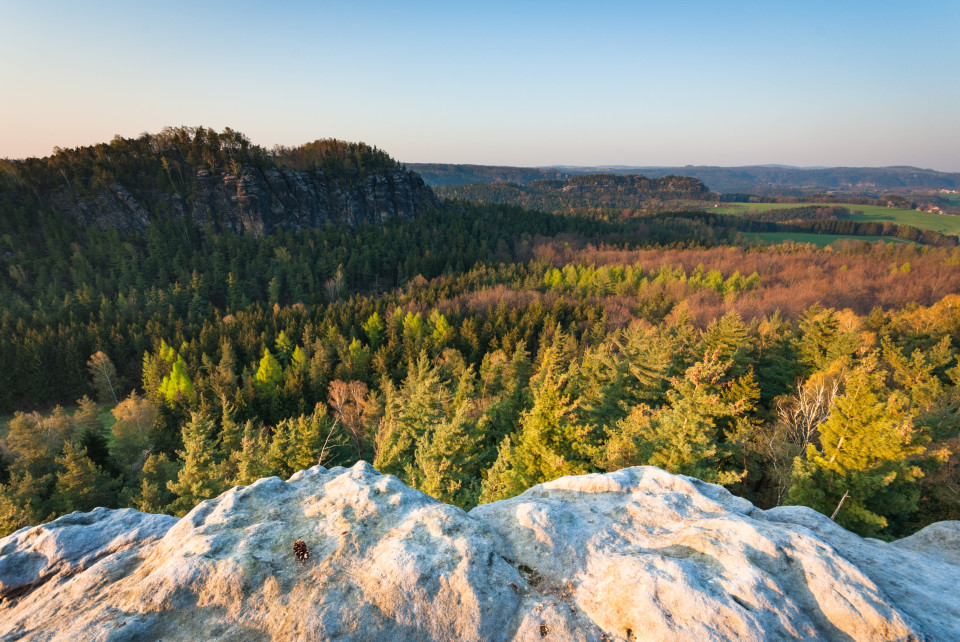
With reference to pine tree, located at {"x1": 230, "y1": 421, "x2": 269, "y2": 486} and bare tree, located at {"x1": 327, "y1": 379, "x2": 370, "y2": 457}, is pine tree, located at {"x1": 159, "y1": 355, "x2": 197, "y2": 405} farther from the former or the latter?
pine tree, located at {"x1": 230, "y1": 421, "x2": 269, "y2": 486}

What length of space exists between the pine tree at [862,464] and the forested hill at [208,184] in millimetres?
116451

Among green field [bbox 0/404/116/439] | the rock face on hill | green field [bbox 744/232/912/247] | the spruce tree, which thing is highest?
the rock face on hill

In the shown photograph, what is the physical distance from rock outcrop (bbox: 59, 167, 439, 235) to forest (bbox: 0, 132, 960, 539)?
490 cm

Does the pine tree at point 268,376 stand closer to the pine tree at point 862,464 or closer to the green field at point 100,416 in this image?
the green field at point 100,416

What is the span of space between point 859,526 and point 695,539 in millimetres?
14047

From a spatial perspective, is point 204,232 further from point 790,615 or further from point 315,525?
point 790,615

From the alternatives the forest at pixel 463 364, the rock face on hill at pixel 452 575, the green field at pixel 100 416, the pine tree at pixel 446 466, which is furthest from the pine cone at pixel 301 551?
the green field at pixel 100 416

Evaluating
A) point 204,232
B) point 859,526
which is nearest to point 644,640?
point 859,526

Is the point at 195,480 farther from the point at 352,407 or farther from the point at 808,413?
the point at 808,413

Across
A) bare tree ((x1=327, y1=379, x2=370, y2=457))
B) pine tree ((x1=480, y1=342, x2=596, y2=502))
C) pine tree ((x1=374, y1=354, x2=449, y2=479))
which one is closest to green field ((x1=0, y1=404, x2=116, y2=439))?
bare tree ((x1=327, y1=379, x2=370, y2=457))

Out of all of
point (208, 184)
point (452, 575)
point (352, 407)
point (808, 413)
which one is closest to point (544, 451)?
point (452, 575)

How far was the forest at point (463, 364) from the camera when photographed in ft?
59.5

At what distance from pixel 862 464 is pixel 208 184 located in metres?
137

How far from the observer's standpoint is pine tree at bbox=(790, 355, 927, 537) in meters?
15.3
